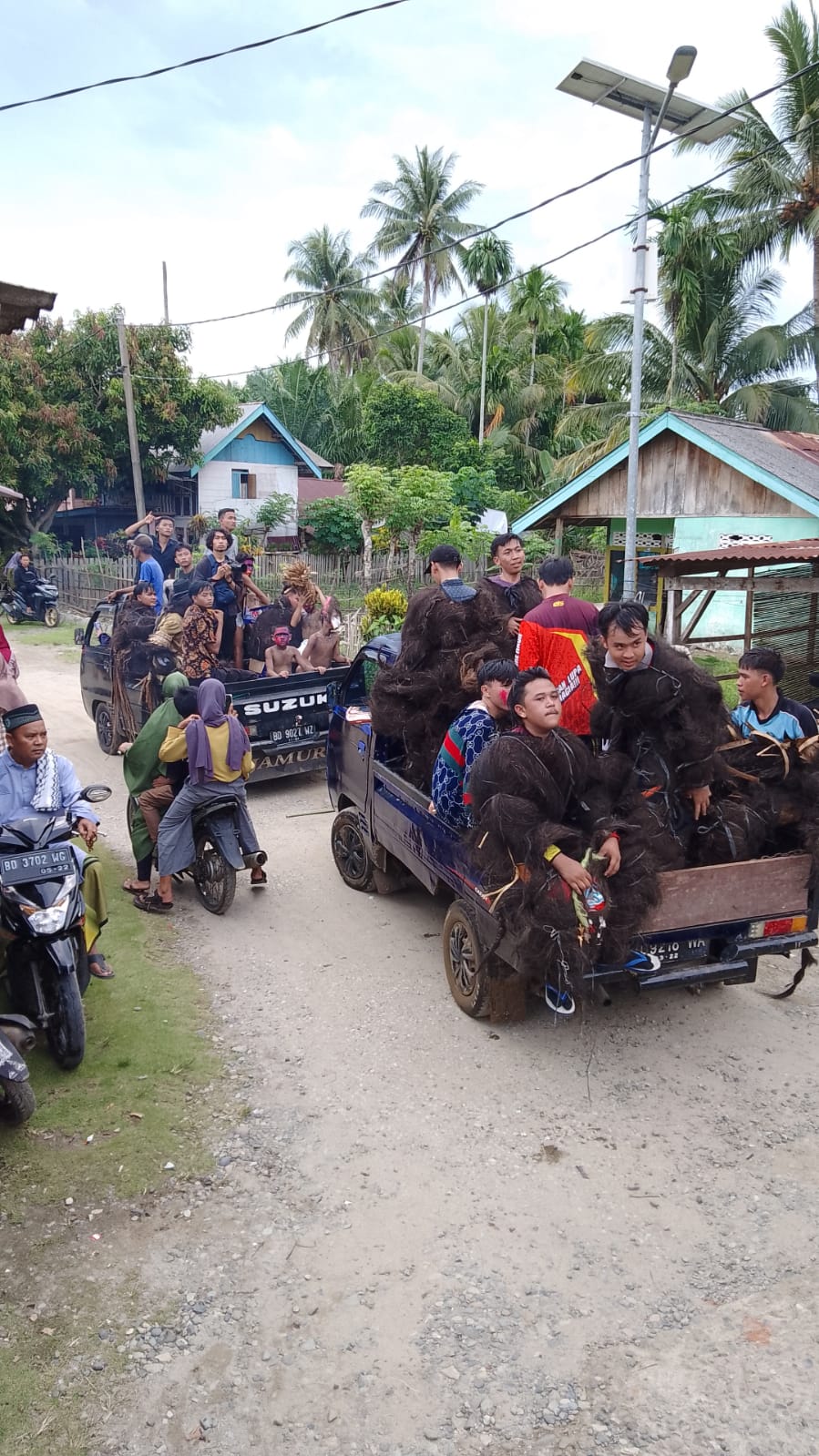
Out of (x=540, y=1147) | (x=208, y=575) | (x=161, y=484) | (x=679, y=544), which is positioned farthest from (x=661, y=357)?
(x=540, y=1147)

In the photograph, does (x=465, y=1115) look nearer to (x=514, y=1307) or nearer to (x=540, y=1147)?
(x=540, y=1147)

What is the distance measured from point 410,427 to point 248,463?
717 centimetres

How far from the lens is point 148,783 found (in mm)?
6793

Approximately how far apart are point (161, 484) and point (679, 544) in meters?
23.0

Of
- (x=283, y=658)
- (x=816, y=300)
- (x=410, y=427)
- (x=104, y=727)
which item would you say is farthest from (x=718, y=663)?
(x=816, y=300)

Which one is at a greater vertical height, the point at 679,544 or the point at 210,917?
the point at 679,544

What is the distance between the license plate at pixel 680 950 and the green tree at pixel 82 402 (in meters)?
25.6

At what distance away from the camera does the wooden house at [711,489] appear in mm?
14148

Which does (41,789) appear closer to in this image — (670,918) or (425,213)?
(670,918)

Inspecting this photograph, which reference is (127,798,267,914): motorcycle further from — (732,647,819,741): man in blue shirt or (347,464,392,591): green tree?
(347,464,392,591): green tree

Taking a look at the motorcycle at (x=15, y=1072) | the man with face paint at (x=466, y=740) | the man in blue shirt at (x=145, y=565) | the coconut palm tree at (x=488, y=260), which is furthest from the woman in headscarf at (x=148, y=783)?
the coconut palm tree at (x=488, y=260)

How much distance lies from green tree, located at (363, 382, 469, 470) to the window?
18.5ft

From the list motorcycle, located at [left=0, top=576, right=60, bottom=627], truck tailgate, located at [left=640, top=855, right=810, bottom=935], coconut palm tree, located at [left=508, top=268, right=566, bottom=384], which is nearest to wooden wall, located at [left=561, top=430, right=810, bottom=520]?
truck tailgate, located at [left=640, top=855, right=810, bottom=935]

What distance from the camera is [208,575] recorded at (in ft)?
34.6
